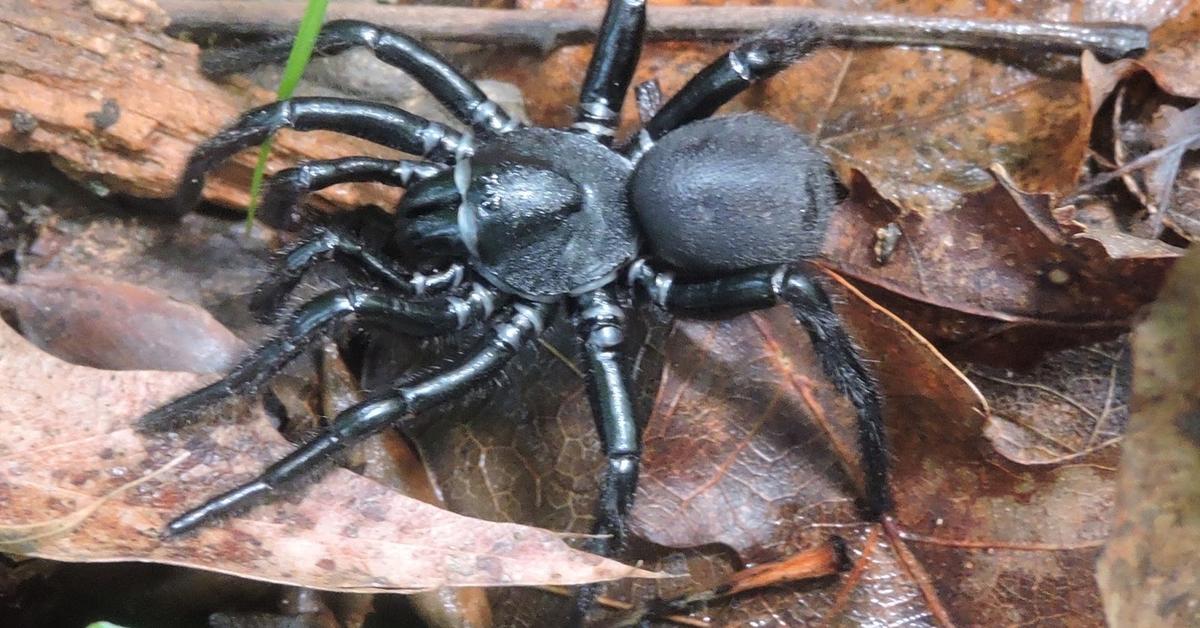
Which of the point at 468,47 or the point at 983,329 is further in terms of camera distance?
the point at 468,47

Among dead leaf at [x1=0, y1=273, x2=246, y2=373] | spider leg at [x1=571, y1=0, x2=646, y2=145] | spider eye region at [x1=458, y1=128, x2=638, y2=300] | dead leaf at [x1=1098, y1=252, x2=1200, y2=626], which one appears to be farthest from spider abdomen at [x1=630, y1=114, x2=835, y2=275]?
dead leaf at [x1=0, y1=273, x2=246, y2=373]

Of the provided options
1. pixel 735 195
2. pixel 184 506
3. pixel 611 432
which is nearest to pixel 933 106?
pixel 735 195

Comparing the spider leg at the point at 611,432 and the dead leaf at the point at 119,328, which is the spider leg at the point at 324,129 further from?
the spider leg at the point at 611,432

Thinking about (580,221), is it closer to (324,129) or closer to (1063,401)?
(324,129)

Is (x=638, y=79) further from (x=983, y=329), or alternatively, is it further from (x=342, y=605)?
(x=342, y=605)

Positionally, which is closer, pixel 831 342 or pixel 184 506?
pixel 184 506

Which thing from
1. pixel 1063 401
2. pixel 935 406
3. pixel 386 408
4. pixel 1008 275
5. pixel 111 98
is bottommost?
pixel 1063 401

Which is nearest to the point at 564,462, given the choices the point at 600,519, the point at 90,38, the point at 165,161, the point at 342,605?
the point at 600,519
